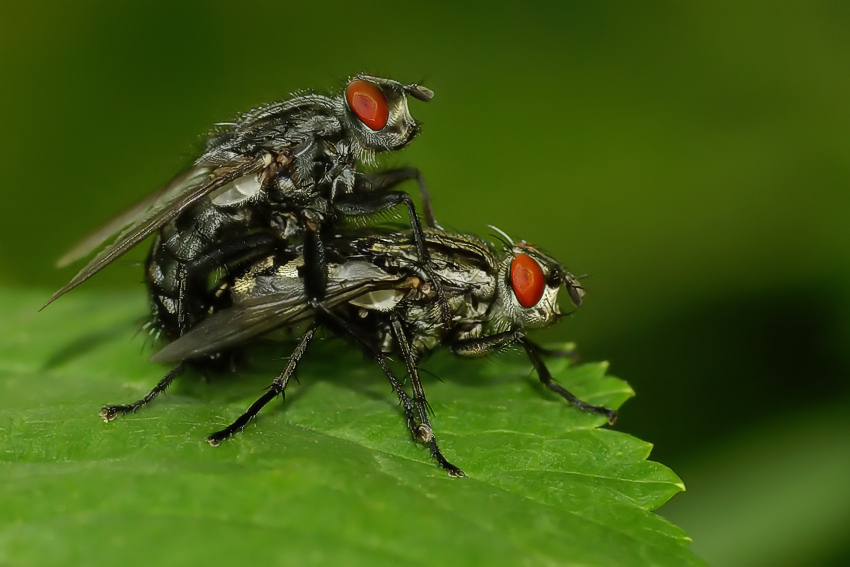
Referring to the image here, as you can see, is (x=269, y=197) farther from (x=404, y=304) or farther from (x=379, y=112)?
(x=404, y=304)

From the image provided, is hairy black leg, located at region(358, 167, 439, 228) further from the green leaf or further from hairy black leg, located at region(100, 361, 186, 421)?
hairy black leg, located at region(100, 361, 186, 421)

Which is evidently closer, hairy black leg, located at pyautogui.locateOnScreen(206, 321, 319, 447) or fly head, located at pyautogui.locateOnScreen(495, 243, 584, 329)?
hairy black leg, located at pyautogui.locateOnScreen(206, 321, 319, 447)

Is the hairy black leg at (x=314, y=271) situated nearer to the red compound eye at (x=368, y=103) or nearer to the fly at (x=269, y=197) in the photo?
the fly at (x=269, y=197)

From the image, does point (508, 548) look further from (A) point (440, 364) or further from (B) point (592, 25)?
(B) point (592, 25)

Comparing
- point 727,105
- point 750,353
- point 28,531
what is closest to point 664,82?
point 727,105

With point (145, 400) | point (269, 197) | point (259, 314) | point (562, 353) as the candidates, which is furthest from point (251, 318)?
point (562, 353)

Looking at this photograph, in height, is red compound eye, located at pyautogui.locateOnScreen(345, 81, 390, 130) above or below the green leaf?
above

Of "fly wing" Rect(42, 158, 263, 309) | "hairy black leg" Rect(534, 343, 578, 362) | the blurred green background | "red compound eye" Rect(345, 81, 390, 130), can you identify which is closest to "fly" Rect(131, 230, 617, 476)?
"hairy black leg" Rect(534, 343, 578, 362)
